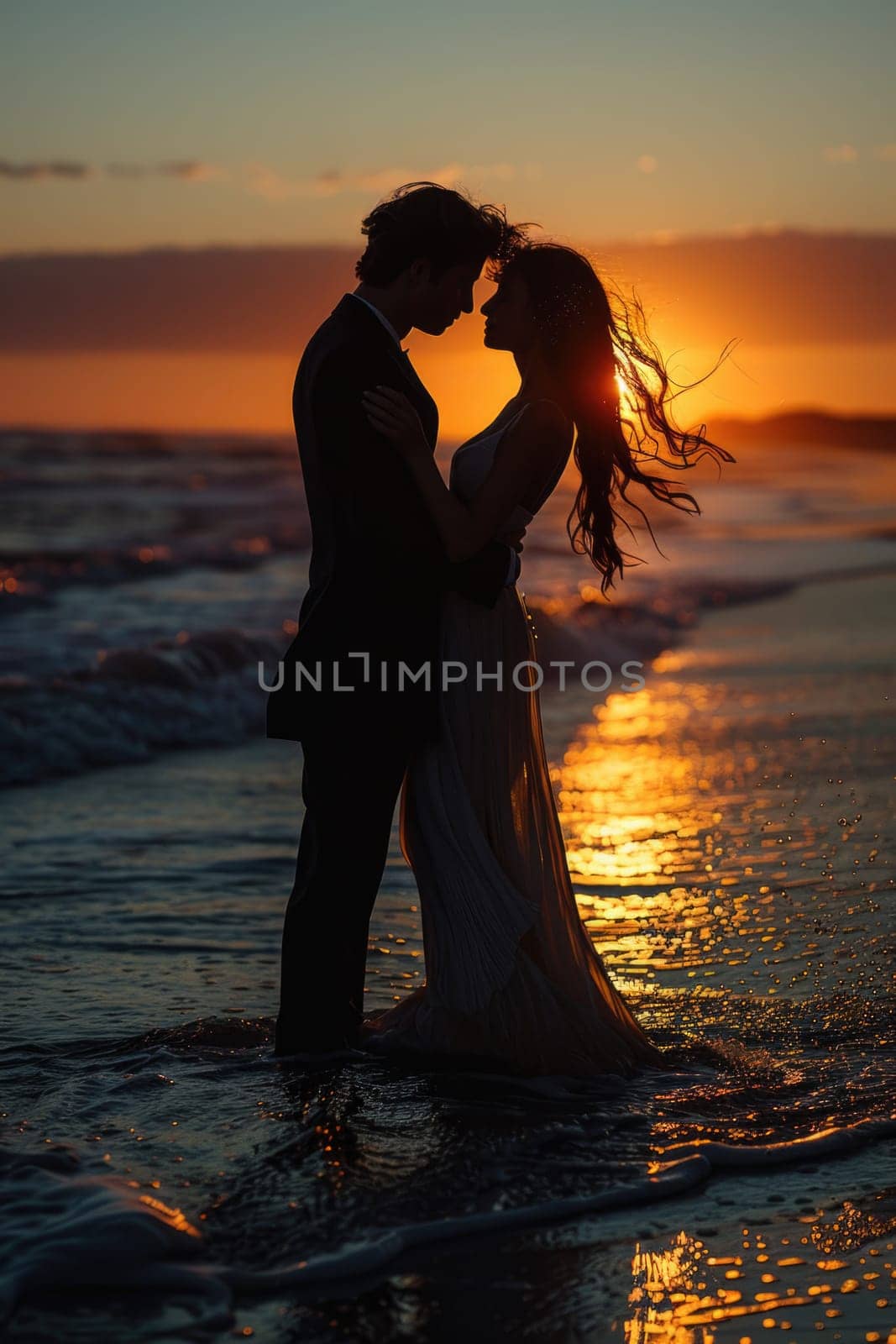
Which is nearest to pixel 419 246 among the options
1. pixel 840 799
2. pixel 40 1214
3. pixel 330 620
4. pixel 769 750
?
pixel 330 620

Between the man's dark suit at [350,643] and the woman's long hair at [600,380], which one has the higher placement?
the woman's long hair at [600,380]

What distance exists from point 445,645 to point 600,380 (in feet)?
2.69

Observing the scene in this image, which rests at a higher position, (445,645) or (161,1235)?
(445,645)

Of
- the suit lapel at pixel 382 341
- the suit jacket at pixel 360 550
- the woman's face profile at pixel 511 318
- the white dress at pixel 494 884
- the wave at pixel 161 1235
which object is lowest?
the wave at pixel 161 1235

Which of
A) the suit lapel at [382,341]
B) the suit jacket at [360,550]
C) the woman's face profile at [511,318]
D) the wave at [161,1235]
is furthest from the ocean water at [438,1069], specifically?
the woman's face profile at [511,318]

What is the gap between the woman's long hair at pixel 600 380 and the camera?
4.38 m

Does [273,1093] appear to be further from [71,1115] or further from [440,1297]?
[440,1297]

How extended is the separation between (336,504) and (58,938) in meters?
2.54

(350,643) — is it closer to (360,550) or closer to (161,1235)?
(360,550)

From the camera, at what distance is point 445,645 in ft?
14.6

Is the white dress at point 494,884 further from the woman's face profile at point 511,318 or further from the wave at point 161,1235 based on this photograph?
the wave at point 161,1235

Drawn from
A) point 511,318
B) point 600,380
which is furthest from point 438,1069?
point 511,318

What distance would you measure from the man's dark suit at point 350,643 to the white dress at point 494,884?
10 cm

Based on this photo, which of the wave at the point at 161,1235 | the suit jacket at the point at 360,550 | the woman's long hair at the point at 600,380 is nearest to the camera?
the wave at the point at 161,1235
